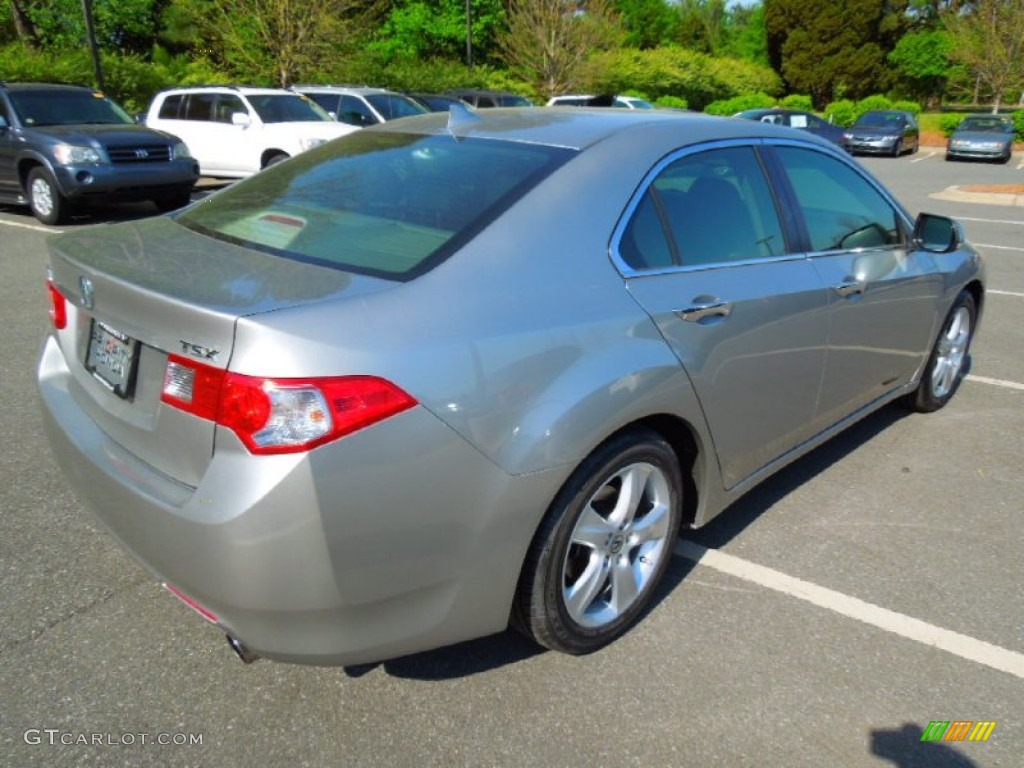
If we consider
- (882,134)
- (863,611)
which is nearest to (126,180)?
(863,611)

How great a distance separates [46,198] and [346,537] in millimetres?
10422

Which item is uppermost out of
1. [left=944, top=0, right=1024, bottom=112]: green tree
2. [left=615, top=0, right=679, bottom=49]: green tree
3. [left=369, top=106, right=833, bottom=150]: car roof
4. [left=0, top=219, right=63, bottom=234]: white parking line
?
[left=615, top=0, right=679, bottom=49]: green tree

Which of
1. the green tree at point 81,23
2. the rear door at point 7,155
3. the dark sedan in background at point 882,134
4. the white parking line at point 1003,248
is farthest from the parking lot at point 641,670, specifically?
the green tree at point 81,23

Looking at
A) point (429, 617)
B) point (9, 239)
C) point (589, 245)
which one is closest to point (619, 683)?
point (429, 617)

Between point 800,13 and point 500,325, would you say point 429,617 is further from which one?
point 800,13

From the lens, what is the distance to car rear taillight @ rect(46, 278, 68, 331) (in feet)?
8.92

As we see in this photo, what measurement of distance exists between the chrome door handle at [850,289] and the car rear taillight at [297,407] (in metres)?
2.19

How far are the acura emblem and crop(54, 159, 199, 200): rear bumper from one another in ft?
28.6

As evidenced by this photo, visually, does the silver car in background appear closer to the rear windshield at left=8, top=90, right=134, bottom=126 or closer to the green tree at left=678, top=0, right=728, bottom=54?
the rear windshield at left=8, top=90, right=134, bottom=126

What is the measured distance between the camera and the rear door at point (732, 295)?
2680 millimetres

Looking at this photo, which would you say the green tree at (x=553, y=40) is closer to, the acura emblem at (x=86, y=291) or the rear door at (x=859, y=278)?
the rear door at (x=859, y=278)

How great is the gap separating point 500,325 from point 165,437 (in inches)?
35.5

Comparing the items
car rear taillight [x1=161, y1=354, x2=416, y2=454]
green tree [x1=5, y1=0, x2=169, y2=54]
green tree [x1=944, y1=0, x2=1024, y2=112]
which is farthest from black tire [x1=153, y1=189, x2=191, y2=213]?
green tree [x1=944, y1=0, x2=1024, y2=112]

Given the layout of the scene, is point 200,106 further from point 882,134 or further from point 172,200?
point 882,134
